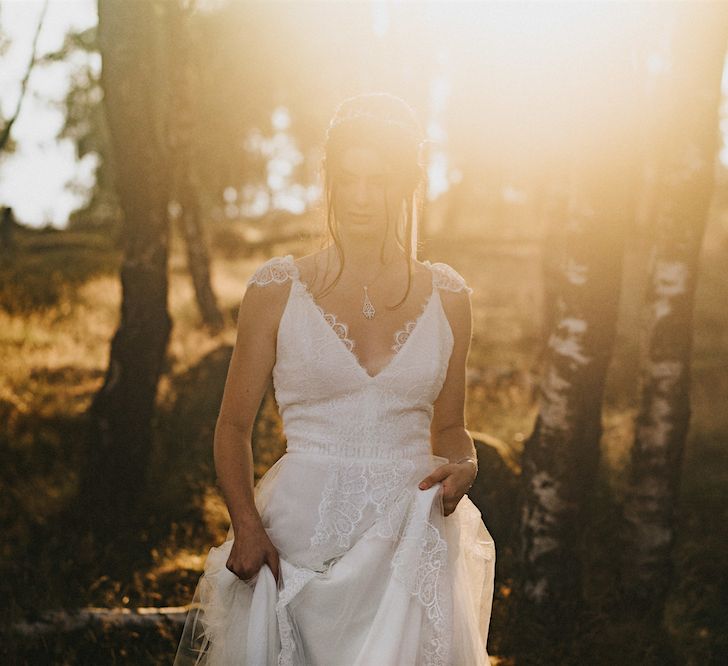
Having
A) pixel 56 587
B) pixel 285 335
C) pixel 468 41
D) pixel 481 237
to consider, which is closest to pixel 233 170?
pixel 481 237

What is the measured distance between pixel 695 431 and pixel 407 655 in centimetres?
901

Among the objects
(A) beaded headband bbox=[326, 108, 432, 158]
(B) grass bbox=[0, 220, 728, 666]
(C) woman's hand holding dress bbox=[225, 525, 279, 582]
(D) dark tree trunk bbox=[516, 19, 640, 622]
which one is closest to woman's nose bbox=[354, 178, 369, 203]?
(A) beaded headband bbox=[326, 108, 432, 158]

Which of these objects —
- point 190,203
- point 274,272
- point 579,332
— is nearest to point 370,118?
point 274,272

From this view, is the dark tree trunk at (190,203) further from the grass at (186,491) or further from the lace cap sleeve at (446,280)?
the lace cap sleeve at (446,280)

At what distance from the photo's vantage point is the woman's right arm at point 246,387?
2945 millimetres

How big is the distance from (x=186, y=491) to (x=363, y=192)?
578 centimetres

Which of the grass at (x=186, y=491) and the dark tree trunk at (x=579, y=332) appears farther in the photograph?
the grass at (x=186, y=491)

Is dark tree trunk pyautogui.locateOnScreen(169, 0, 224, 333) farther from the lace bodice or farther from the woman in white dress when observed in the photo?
the lace bodice

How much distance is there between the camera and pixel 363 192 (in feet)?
9.98

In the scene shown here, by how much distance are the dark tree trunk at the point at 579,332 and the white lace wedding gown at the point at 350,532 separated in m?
2.52

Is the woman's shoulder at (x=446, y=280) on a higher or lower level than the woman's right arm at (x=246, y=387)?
higher

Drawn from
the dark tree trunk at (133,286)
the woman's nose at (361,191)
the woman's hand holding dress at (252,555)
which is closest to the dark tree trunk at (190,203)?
the dark tree trunk at (133,286)

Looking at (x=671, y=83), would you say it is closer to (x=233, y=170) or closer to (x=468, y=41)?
(x=468, y=41)

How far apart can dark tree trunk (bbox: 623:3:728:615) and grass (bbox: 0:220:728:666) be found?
49cm
